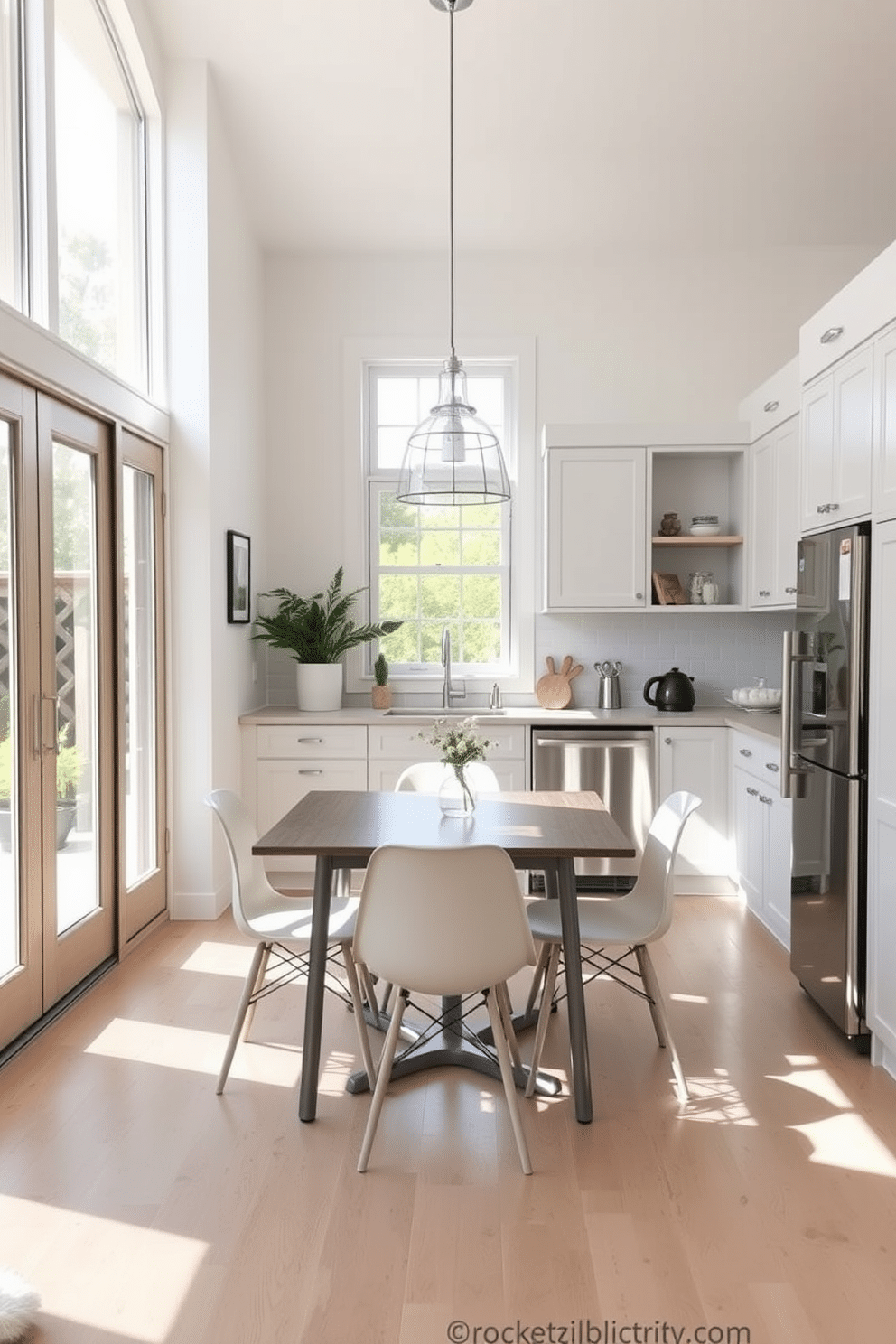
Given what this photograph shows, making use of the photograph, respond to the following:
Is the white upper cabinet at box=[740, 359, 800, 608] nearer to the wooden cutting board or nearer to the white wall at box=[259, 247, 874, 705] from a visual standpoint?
the white wall at box=[259, 247, 874, 705]

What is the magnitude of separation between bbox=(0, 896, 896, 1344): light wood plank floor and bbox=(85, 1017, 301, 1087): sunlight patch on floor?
0.01m

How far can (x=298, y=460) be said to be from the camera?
5.96 meters

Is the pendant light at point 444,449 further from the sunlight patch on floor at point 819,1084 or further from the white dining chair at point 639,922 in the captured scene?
the sunlight patch on floor at point 819,1084

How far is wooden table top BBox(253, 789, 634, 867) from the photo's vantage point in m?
2.83

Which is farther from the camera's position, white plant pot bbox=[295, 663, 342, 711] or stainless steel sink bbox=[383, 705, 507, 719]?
white plant pot bbox=[295, 663, 342, 711]

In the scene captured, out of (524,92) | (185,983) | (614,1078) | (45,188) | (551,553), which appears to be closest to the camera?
(614,1078)

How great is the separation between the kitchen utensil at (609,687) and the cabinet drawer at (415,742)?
2.38 feet

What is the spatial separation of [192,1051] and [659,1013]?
1.46 metres

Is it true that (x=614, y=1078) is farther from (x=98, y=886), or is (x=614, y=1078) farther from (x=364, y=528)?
(x=364, y=528)

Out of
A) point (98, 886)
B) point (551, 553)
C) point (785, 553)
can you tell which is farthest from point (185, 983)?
point (785, 553)

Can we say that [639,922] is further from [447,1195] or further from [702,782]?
[702,782]

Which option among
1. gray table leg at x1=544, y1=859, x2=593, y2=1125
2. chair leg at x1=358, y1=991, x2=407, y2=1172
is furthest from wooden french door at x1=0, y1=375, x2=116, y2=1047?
gray table leg at x1=544, y1=859, x2=593, y2=1125

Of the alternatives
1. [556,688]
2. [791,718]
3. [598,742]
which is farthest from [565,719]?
[791,718]

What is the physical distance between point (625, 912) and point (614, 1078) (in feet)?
1.60
